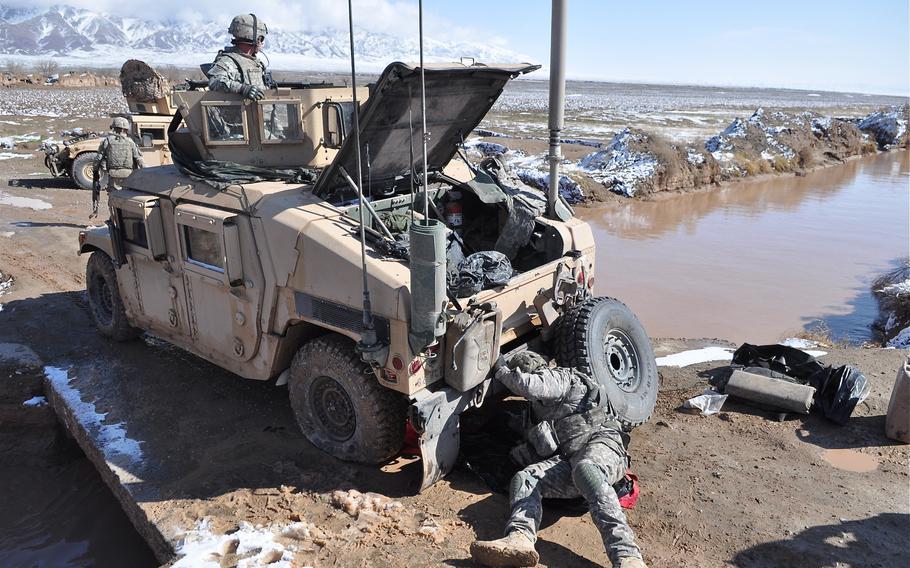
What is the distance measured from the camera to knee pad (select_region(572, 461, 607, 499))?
4.09m

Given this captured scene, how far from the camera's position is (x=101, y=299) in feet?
24.3

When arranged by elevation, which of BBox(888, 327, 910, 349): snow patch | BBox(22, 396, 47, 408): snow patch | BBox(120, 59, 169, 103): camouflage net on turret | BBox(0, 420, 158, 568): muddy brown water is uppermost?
BBox(120, 59, 169, 103): camouflage net on turret

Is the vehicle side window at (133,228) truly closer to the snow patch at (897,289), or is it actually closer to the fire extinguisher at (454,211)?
the fire extinguisher at (454,211)

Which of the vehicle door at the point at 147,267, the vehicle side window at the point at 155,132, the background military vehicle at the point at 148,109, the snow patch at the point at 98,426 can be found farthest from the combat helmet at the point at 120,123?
the snow patch at the point at 98,426

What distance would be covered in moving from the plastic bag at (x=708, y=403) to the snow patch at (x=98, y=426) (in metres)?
4.53

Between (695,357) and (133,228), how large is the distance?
18.7 ft

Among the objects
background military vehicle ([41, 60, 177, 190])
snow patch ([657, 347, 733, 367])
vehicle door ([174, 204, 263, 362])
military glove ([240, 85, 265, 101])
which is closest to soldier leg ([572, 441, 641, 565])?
vehicle door ([174, 204, 263, 362])

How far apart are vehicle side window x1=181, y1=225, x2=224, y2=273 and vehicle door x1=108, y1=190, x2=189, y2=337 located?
1.11 feet

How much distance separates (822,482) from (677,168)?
1547 centimetres

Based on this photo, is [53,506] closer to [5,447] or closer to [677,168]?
[5,447]

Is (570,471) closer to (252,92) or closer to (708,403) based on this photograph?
(708,403)

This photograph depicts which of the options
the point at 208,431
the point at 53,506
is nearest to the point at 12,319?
the point at 53,506

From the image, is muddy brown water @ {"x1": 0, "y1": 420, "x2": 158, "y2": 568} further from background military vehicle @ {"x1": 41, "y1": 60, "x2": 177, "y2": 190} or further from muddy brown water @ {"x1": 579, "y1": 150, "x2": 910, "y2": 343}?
background military vehicle @ {"x1": 41, "y1": 60, "x2": 177, "y2": 190}

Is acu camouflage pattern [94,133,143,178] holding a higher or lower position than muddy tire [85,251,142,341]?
higher
